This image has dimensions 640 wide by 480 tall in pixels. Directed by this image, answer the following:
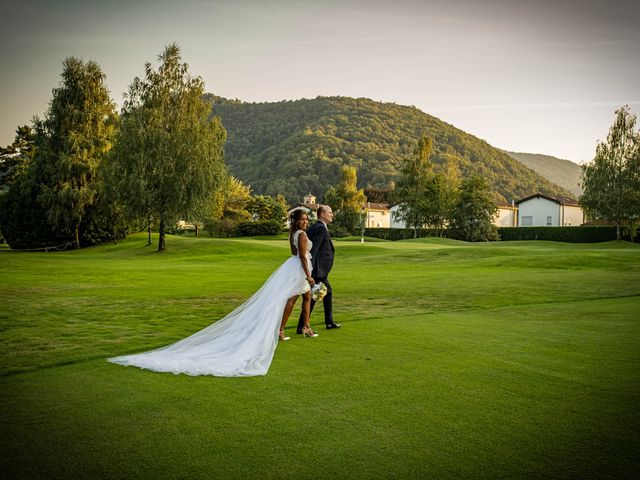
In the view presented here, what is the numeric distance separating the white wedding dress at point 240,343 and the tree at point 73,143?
5167 centimetres

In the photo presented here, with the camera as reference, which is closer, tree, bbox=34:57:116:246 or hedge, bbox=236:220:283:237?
tree, bbox=34:57:116:246

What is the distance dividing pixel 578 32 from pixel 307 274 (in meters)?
30.9

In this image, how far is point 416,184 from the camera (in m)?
83.4

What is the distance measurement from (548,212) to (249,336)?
326 feet

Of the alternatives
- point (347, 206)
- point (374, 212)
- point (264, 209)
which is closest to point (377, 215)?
point (374, 212)

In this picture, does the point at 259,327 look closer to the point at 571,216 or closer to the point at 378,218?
the point at 571,216

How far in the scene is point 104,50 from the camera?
54.7 m

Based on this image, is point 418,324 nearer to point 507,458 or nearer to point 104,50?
point 507,458

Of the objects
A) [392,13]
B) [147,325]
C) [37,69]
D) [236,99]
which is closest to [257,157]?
[236,99]

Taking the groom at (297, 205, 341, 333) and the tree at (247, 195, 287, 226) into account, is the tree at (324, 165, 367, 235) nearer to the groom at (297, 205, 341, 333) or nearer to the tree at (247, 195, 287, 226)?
the tree at (247, 195, 287, 226)

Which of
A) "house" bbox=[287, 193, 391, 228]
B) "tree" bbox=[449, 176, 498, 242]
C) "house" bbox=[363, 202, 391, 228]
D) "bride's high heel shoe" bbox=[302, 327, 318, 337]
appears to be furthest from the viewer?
"house" bbox=[363, 202, 391, 228]

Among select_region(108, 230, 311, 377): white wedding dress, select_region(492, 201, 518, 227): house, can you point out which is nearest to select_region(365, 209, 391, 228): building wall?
select_region(492, 201, 518, 227): house

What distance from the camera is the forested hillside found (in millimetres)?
129000

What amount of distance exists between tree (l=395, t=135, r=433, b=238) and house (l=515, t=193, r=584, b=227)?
28700 millimetres
